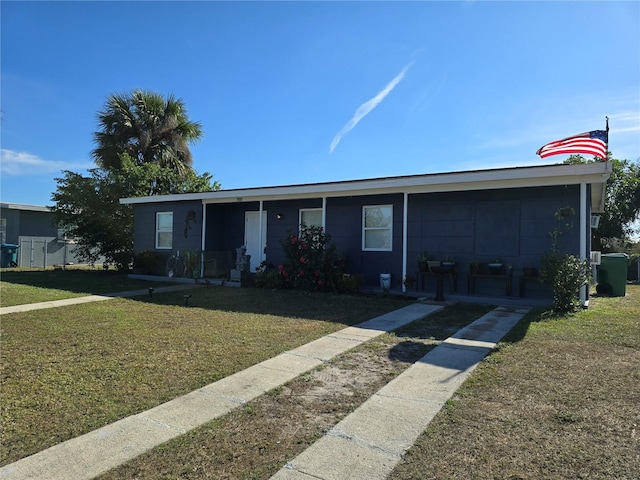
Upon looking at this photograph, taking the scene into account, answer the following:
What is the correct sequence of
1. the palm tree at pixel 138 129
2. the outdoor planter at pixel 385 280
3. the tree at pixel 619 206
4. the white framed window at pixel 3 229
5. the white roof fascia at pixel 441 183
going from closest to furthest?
1. the white roof fascia at pixel 441 183
2. the outdoor planter at pixel 385 280
3. the palm tree at pixel 138 129
4. the white framed window at pixel 3 229
5. the tree at pixel 619 206

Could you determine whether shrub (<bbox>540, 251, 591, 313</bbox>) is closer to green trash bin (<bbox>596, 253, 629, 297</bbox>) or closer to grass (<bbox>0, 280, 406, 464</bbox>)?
grass (<bbox>0, 280, 406, 464</bbox>)

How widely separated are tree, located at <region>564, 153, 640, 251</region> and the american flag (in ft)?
48.0

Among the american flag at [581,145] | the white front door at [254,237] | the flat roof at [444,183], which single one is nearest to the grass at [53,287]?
the white front door at [254,237]

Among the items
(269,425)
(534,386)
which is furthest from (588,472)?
(269,425)

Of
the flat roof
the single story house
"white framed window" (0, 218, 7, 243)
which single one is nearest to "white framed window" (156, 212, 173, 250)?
the single story house

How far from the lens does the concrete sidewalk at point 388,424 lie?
2.38 m

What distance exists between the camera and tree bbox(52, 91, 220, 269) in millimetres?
15977

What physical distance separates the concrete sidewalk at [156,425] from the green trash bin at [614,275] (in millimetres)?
8943

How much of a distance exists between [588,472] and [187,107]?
2087cm

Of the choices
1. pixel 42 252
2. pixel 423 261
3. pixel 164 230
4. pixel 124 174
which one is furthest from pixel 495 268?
pixel 42 252

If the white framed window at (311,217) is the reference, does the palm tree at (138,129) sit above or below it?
above

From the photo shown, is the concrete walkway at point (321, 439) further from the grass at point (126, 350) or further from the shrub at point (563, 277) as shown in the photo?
the shrub at point (563, 277)

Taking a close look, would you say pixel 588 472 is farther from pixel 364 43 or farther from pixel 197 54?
pixel 197 54

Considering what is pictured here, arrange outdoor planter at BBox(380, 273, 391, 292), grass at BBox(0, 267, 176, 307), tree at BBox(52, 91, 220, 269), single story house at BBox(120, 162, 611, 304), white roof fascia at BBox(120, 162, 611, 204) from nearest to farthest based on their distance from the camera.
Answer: white roof fascia at BBox(120, 162, 611, 204) < single story house at BBox(120, 162, 611, 304) < grass at BBox(0, 267, 176, 307) < outdoor planter at BBox(380, 273, 391, 292) < tree at BBox(52, 91, 220, 269)
